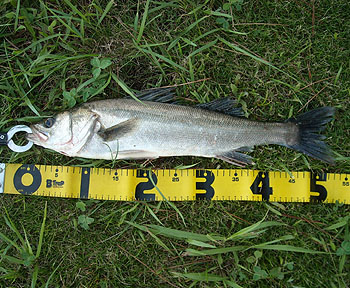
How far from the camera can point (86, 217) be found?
3.72 metres

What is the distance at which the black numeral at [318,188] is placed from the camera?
3756mm

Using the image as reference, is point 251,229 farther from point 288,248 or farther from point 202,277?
point 202,277

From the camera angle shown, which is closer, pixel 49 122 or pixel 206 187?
pixel 49 122

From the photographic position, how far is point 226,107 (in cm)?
376

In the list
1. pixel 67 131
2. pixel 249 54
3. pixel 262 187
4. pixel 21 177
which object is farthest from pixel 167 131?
pixel 21 177

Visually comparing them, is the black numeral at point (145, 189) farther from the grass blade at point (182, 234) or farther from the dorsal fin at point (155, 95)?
the dorsal fin at point (155, 95)

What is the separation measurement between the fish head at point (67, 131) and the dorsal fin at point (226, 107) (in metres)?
1.44

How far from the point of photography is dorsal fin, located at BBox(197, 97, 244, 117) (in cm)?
374

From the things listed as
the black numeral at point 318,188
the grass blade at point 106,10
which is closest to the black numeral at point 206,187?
the black numeral at point 318,188

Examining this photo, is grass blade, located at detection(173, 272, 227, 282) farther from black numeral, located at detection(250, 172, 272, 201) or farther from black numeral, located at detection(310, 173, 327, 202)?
black numeral, located at detection(310, 173, 327, 202)

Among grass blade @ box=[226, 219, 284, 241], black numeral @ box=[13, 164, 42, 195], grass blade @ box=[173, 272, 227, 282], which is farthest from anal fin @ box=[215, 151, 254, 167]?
black numeral @ box=[13, 164, 42, 195]

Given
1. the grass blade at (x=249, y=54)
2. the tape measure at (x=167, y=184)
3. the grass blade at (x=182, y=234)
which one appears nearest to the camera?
the grass blade at (x=182, y=234)

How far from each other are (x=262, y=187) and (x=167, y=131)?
4.79ft

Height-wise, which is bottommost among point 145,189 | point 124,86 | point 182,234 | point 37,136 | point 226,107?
point 182,234
